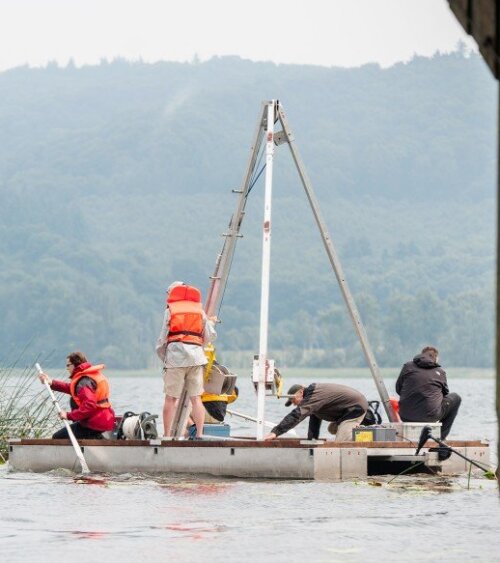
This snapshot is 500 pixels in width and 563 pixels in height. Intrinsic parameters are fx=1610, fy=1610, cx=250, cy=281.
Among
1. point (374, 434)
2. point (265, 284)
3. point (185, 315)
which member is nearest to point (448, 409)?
point (374, 434)

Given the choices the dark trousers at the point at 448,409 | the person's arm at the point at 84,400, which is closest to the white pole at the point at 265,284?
the person's arm at the point at 84,400

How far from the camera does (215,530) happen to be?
505 inches

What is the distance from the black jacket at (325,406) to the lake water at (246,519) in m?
0.99

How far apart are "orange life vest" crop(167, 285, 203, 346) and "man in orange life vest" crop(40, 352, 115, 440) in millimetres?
972

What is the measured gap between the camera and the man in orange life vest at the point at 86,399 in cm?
1831

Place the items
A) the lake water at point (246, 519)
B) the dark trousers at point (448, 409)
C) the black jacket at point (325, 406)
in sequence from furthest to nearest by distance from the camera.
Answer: the dark trousers at point (448, 409) → the black jacket at point (325, 406) → the lake water at point (246, 519)

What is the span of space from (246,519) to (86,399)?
16.4 feet

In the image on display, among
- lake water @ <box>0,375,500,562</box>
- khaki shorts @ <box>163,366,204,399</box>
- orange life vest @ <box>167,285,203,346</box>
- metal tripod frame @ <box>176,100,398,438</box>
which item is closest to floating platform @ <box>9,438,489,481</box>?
lake water @ <box>0,375,500,562</box>

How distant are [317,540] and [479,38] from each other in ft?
22.3

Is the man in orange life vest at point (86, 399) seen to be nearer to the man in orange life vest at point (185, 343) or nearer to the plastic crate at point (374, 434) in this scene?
the man in orange life vest at point (185, 343)

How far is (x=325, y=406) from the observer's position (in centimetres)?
1825

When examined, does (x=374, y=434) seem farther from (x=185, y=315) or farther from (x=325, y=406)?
(x=185, y=315)

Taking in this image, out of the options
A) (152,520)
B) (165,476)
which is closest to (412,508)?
(152,520)

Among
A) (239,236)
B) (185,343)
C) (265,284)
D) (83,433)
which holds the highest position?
(239,236)
